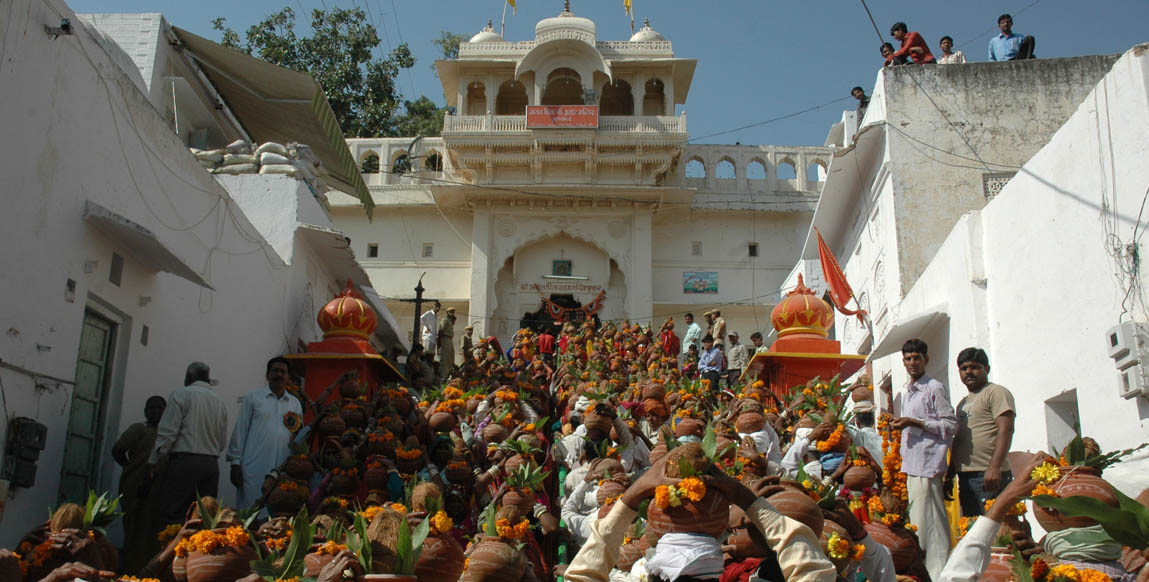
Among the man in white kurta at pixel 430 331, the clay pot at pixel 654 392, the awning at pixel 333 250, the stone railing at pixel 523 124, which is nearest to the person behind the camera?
the clay pot at pixel 654 392

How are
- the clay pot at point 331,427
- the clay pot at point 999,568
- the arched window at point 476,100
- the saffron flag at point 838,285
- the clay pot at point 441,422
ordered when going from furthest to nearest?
the arched window at point 476,100 < the saffron flag at point 838,285 < the clay pot at point 441,422 < the clay pot at point 331,427 < the clay pot at point 999,568

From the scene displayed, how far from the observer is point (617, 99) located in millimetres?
31766

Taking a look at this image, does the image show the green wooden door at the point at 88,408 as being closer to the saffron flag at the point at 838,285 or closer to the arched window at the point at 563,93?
the saffron flag at the point at 838,285

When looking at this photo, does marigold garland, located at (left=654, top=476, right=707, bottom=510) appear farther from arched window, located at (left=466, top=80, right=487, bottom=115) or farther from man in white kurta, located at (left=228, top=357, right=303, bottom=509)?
arched window, located at (left=466, top=80, right=487, bottom=115)

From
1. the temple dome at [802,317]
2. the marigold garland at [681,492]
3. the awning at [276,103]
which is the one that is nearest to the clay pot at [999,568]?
the marigold garland at [681,492]

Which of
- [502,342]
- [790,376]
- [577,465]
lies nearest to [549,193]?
[502,342]

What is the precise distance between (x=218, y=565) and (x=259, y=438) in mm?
3994

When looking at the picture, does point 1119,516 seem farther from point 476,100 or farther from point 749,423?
point 476,100

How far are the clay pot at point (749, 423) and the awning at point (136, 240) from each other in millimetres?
5448

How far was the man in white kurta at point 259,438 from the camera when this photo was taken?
821cm

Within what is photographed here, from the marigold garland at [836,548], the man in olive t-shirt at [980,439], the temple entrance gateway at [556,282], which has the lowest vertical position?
the marigold garland at [836,548]

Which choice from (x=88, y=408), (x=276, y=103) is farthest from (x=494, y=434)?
(x=276, y=103)

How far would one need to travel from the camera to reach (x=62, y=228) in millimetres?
7672

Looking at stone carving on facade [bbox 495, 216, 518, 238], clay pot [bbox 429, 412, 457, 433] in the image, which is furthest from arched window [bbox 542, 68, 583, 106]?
clay pot [bbox 429, 412, 457, 433]
